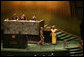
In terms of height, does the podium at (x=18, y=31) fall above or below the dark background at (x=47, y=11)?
below

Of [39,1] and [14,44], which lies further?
[39,1]

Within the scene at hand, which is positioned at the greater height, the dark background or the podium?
the dark background

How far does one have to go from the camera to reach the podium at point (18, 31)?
9.79m

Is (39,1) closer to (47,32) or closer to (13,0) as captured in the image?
(13,0)

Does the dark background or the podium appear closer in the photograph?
the podium

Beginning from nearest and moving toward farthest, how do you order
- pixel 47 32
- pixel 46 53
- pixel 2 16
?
pixel 46 53
pixel 47 32
pixel 2 16

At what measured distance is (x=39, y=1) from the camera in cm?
1323

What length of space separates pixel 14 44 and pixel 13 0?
4.47 metres

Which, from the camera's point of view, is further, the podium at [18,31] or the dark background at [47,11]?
the dark background at [47,11]

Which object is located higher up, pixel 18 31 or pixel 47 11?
pixel 47 11

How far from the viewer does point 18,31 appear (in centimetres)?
990

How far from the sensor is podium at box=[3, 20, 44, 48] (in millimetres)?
9789

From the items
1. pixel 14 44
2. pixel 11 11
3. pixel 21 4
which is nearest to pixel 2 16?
pixel 11 11

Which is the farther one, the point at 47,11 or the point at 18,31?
the point at 47,11
